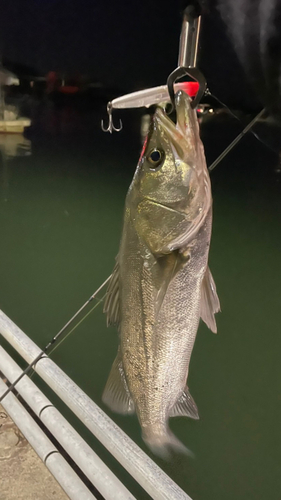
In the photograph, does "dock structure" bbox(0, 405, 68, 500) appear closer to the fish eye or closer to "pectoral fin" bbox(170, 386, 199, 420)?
"pectoral fin" bbox(170, 386, 199, 420)

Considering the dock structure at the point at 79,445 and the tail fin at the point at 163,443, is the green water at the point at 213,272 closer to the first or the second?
the dock structure at the point at 79,445

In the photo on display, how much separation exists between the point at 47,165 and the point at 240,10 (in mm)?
3449

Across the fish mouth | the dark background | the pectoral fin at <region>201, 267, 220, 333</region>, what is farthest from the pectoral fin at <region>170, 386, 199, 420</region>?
the dark background

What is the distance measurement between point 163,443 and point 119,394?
12 centimetres

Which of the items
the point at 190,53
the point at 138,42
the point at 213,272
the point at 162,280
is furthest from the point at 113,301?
the point at 138,42

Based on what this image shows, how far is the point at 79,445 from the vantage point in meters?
1.48

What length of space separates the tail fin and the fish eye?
47 centimetres

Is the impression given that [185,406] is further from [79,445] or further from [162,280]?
[79,445]

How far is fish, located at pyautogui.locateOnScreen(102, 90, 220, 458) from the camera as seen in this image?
0.56m

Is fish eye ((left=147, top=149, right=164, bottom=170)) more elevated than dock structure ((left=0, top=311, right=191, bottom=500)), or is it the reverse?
fish eye ((left=147, top=149, right=164, bottom=170))

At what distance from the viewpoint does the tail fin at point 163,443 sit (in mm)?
667

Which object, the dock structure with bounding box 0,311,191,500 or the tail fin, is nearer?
the tail fin

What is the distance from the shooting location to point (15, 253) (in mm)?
3219

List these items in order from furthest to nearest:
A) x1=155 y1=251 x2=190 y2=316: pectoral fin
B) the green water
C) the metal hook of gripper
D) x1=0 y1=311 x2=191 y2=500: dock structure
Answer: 1. the green water
2. x1=0 y1=311 x2=191 y2=500: dock structure
3. x1=155 y1=251 x2=190 y2=316: pectoral fin
4. the metal hook of gripper
